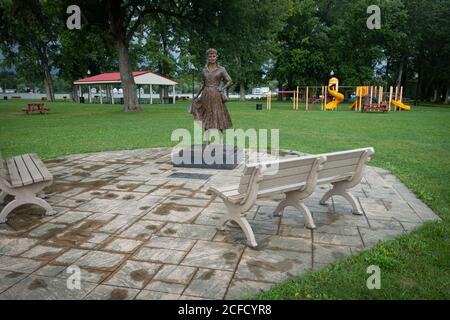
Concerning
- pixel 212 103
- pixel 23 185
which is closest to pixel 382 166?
pixel 212 103

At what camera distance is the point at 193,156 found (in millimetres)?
7871

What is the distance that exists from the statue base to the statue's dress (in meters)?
0.50

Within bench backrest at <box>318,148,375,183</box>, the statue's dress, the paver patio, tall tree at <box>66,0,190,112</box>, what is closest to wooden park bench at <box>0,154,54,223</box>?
the paver patio

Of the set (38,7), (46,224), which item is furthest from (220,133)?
(38,7)

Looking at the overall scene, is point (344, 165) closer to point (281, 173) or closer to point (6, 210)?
point (281, 173)

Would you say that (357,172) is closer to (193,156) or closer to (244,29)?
(193,156)

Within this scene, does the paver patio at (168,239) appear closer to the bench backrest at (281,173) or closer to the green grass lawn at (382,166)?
the green grass lawn at (382,166)

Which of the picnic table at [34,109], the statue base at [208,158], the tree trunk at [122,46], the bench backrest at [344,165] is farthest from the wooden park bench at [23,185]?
the picnic table at [34,109]

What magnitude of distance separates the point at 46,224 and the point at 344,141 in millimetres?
9507

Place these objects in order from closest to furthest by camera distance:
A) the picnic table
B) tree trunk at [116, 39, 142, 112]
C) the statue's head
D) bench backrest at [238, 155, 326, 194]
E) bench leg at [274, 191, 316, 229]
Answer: bench backrest at [238, 155, 326, 194]
bench leg at [274, 191, 316, 229]
the statue's head
tree trunk at [116, 39, 142, 112]
the picnic table

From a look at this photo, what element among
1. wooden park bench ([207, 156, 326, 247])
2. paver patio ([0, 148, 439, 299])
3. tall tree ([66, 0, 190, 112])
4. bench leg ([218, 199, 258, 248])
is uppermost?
tall tree ([66, 0, 190, 112])

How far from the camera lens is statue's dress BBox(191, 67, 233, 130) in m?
7.70

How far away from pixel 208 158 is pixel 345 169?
11.8 ft

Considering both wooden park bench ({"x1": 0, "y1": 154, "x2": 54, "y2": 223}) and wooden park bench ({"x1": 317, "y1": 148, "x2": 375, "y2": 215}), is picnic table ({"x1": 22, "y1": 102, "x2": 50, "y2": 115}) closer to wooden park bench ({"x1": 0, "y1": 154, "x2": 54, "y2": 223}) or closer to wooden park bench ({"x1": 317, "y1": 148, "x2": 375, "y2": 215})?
wooden park bench ({"x1": 0, "y1": 154, "x2": 54, "y2": 223})
